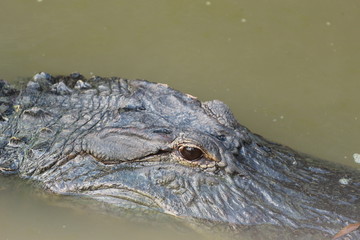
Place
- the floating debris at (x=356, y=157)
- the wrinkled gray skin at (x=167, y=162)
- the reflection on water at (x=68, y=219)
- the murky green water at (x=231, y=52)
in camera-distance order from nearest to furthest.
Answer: the wrinkled gray skin at (x=167, y=162) → the reflection on water at (x=68, y=219) → the floating debris at (x=356, y=157) → the murky green water at (x=231, y=52)

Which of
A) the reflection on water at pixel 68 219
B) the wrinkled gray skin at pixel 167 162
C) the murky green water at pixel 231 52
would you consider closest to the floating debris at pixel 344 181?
the wrinkled gray skin at pixel 167 162

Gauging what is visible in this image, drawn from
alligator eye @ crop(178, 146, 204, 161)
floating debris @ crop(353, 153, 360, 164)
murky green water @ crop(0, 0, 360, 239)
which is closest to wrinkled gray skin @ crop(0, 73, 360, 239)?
alligator eye @ crop(178, 146, 204, 161)

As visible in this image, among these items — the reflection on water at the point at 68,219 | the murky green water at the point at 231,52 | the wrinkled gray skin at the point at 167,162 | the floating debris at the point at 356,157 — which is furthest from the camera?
the murky green water at the point at 231,52

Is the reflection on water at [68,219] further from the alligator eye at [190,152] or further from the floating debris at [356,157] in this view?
the floating debris at [356,157]

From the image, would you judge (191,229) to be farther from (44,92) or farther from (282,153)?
(44,92)

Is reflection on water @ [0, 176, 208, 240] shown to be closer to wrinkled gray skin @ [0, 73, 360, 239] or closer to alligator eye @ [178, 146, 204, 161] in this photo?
wrinkled gray skin @ [0, 73, 360, 239]
